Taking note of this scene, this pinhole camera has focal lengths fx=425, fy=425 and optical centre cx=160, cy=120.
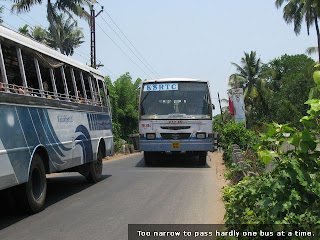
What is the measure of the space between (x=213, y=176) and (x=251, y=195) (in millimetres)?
8027

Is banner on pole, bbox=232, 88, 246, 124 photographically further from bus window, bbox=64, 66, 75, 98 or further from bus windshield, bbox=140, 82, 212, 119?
bus window, bbox=64, 66, 75, 98

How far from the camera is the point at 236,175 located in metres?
9.41

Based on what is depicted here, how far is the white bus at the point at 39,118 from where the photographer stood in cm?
664

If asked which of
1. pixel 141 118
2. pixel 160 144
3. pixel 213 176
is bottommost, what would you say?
pixel 213 176

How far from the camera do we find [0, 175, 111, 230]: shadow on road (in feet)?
23.4

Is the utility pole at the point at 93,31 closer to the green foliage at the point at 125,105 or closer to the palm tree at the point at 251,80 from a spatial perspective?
the green foliage at the point at 125,105

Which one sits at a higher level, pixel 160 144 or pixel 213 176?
pixel 160 144

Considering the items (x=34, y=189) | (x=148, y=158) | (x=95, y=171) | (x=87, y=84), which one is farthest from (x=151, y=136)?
(x=34, y=189)

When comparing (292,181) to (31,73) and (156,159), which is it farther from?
(156,159)

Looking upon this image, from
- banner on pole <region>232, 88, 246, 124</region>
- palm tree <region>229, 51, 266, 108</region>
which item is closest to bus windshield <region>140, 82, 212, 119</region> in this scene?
banner on pole <region>232, 88, 246, 124</region>

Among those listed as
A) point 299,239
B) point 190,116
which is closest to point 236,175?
point 299,239

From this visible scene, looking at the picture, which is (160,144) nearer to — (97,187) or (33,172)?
(97,187)

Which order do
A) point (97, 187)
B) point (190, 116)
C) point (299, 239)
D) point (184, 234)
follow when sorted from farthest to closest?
point (190, 116) → point (97, 187) → point (184, 234) → point (299, 239)

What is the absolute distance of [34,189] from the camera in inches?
298
